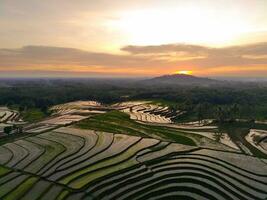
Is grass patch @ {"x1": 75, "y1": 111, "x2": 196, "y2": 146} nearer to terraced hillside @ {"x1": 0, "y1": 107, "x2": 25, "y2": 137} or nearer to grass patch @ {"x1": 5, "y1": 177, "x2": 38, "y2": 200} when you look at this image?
terraced hillside @ {"x1": 0, "y1": 107, "x2": 25, "y2": 137}

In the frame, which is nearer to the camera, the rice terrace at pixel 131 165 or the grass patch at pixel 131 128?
the rice terrace at pixel 131 165

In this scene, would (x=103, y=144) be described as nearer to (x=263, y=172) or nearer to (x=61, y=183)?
(x=61, y=183)

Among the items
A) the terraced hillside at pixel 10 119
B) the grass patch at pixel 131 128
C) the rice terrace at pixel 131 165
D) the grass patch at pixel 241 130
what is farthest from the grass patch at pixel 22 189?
the terraced hillside at pixel 10 119

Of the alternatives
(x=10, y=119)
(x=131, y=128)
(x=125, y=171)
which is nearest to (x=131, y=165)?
(x=125, y=171)

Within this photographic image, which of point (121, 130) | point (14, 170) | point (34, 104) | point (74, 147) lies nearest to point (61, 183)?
point (14, 170)

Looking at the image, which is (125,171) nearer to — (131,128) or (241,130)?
(131,128)

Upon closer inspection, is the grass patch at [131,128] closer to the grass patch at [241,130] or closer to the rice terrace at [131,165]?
the rice terrace at [131,165]
